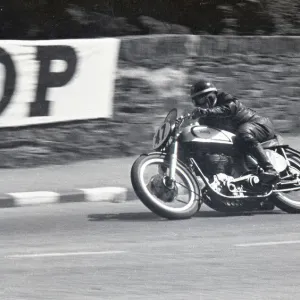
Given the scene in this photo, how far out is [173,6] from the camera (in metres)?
17.7

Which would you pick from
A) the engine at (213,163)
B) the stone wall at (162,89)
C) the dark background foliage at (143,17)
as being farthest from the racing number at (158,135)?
the dark background foliage at (143,17)

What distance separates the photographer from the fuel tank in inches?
420

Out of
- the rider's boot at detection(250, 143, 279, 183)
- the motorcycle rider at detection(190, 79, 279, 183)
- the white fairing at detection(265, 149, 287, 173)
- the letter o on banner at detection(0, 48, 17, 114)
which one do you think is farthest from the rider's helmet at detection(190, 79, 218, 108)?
the letter o on banner at detection(0, 48, 17, 114)

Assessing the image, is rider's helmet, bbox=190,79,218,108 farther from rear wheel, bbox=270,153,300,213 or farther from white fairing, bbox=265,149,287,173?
rear wheel, bbox=270,153,300,213

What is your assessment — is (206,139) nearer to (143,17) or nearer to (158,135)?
(158,135)

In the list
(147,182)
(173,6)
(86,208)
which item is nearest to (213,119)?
(147,182)

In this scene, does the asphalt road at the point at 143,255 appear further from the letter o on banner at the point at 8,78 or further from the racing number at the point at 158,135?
the letter o on banner at the point at 8,78

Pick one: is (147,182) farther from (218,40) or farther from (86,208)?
(218,40)

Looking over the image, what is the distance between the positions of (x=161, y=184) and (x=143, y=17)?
274 inches

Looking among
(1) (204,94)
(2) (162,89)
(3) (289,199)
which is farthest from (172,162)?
(2) (162,89)

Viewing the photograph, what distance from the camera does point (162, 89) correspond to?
15.8 meters

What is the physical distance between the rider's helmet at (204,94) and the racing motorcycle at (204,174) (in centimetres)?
22

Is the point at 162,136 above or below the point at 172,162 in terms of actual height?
above

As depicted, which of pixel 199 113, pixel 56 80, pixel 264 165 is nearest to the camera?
pixel 199 113
